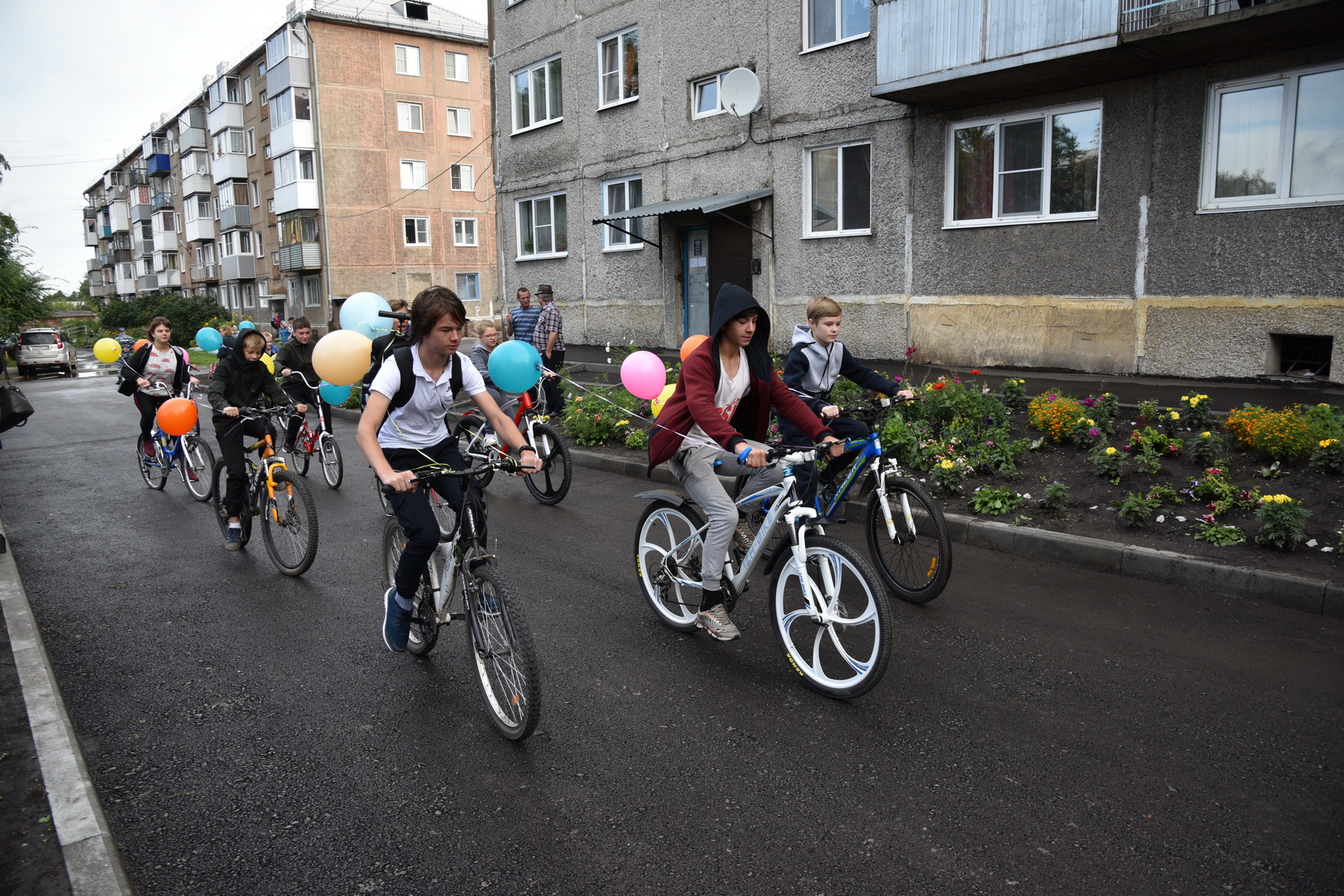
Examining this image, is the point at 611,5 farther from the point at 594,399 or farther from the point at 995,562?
the point at 995,562

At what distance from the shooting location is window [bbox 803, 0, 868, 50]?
15.7 m

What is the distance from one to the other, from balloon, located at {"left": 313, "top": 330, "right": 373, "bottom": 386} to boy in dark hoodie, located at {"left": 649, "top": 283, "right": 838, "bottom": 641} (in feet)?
6.28

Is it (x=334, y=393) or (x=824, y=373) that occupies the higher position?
(x=824, y=373)

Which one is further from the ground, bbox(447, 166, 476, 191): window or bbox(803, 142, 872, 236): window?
bbox(447, 166, 476, 191): window

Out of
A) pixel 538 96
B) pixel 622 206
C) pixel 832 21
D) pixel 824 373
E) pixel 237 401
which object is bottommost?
pixel 237 401

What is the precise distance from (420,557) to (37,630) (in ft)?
8.57

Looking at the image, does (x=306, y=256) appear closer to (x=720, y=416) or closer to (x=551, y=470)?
(x=551, y=470)

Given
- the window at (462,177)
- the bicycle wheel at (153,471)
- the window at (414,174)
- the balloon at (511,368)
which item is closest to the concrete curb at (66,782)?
the balloon at (511,368)

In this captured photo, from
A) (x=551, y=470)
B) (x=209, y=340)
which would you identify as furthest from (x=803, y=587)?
(x=209, y=340)

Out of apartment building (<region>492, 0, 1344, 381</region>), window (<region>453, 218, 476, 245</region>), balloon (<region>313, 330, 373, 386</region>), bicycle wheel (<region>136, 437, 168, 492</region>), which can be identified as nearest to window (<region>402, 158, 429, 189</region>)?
window (<region>453, 218, 476, 245</region>)

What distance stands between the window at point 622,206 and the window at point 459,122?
30.3 metres

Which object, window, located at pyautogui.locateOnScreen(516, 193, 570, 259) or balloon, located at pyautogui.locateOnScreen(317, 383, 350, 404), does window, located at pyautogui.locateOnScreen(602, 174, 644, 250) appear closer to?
window, located at pyautogui.locateOnScreen(516, 193, 570, 259)

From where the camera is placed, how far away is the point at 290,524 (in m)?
6.73

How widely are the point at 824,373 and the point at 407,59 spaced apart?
1851 inches
